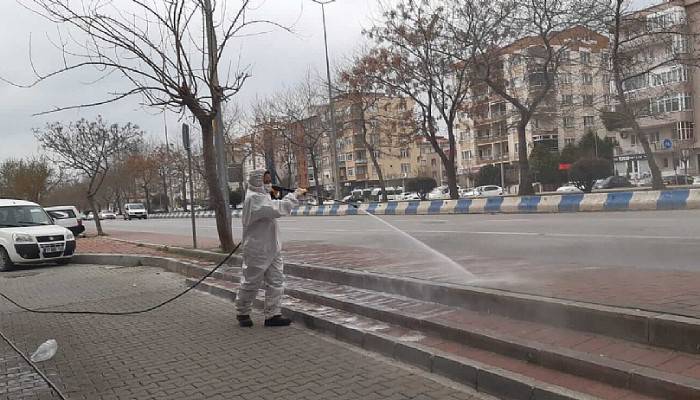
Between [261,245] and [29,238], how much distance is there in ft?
34.0

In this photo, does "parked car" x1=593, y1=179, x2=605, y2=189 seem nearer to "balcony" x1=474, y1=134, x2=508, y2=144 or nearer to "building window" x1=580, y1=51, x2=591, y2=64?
"building window" x1=580, y1=51, x2=591, y2=64

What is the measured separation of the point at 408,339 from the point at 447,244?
6747 mm

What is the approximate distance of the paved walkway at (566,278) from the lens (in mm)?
5262

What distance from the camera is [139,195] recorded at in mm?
94188

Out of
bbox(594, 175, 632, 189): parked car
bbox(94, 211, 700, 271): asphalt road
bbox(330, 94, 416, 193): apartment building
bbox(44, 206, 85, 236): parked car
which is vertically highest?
bbox(330, 94, 416, 193): apartment building

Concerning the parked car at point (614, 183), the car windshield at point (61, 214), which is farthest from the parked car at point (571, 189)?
the car windshield at point (61, 214)

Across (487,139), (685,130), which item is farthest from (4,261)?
(487,139)

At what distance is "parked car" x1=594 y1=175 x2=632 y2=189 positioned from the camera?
1515 inches

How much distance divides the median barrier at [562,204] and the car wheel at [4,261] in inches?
351

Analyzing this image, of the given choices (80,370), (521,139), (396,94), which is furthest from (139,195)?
(80,370)

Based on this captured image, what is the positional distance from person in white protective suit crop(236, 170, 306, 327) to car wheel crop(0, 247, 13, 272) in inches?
413

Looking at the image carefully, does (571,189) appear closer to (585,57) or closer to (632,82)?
(632,82)

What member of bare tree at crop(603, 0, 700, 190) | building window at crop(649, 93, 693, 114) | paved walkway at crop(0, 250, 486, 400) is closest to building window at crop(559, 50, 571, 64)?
bare tree at crop(603, 0, 700, 190)

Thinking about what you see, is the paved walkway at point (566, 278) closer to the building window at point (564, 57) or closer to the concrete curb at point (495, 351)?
the concrete curb at point (495, 351)
